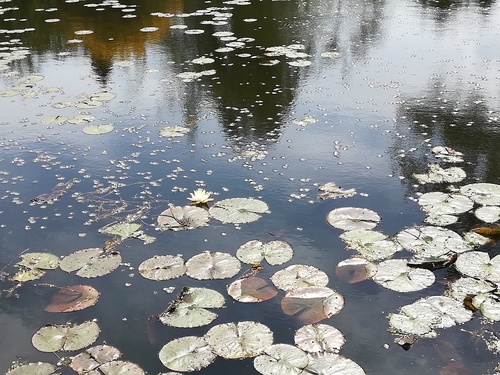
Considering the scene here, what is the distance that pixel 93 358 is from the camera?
2.47m

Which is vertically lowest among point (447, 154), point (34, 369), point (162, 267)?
point (34, 369)

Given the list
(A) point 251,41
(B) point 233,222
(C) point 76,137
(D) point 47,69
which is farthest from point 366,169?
(D) point 47,69

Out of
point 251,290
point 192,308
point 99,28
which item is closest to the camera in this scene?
point 192,308

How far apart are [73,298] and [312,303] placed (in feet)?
4.26

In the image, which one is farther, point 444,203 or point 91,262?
point 444,203

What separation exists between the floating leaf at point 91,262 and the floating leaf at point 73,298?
0.42 ft

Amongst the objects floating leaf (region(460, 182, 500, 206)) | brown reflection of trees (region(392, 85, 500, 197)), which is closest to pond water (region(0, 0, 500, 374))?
brown reflection of trees (region(392, 85, 500, 197))

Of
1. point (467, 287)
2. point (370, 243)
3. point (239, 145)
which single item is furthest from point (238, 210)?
point (467, 287)

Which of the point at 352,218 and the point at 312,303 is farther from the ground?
the point at 352,218

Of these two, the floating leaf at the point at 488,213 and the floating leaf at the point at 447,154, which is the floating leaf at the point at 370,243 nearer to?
the floating leaf at the point at 488,213

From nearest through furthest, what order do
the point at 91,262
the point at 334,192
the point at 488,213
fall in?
the point at 91,262 < the point at 488,213 < the point at 334,192

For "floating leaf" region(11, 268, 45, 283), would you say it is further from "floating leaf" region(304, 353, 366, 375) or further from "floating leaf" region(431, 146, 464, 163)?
"floating leaf" region(431, 146, 464, 163)

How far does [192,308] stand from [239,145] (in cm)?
215

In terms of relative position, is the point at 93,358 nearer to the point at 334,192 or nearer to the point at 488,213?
the point at 334,192
